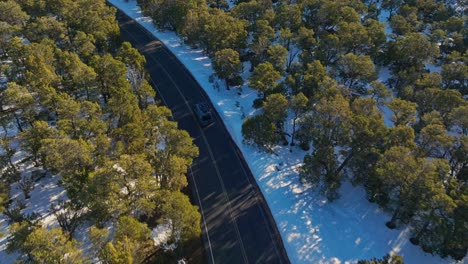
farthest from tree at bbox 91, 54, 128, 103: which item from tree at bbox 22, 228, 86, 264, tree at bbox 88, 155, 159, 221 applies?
tree at bbox 22, 228, 86, 264

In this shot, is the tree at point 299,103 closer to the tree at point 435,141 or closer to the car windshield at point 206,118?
the car windshield at point 206,118

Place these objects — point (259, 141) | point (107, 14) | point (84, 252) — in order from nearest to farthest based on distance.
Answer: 1. point (84, 252)
2. point (259, 141)
3. point (107, 14)

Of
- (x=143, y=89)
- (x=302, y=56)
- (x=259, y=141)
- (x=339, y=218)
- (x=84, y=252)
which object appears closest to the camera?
(x=84, y=252)

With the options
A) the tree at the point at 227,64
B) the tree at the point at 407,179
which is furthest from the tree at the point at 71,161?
the tree at the point at 407,179

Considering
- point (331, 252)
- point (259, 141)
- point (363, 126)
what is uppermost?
point (363, 126)

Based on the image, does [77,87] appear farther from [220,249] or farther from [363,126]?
[363,126]

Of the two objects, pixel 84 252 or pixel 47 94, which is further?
pixel 47 94

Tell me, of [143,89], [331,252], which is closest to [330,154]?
[331,252]
